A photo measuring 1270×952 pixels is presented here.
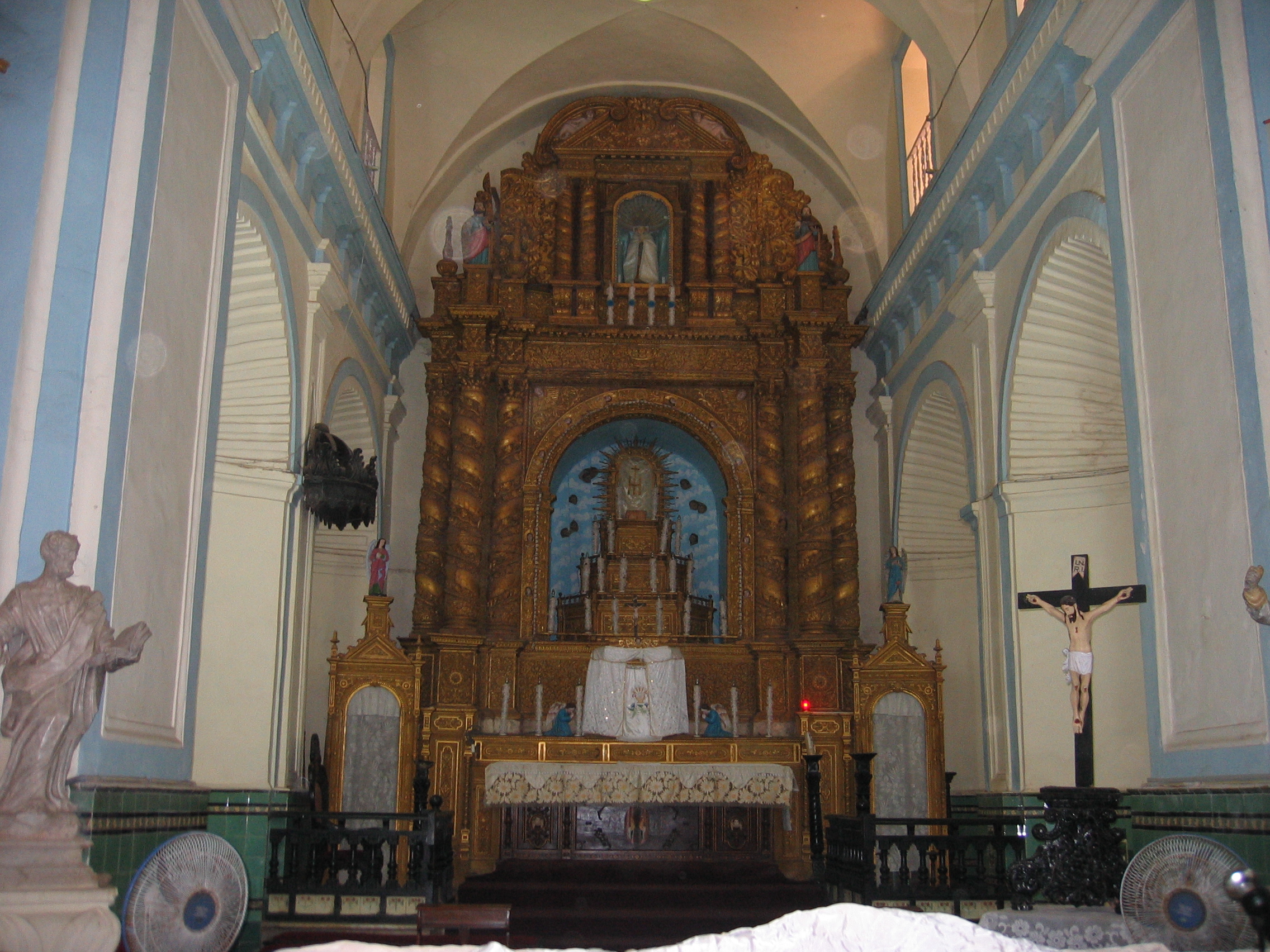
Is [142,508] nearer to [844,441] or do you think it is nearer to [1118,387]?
[1118,387]

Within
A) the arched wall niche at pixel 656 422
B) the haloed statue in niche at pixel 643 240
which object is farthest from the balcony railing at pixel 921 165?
the arched wall niche at pixel 656 422

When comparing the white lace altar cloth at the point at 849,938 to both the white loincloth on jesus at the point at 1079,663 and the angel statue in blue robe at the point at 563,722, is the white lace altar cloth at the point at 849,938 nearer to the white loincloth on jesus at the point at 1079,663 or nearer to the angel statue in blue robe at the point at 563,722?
the white loincloth on jesus at the point at 1079,663

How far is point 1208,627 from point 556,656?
7.75m

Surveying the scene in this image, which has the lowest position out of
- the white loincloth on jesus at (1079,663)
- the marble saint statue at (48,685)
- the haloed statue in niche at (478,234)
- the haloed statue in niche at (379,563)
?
the marble saint statue at (48,685)

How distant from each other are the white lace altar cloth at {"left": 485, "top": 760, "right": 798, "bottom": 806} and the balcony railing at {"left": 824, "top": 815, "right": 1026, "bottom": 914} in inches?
63.1

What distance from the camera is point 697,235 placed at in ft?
47.0

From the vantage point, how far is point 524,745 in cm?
1083

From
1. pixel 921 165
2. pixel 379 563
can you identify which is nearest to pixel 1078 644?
pixel 921 165

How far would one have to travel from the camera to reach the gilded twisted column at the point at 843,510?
1313 cm

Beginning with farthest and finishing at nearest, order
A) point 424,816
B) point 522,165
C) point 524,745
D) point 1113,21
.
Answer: point 522,165 → point 524,745 → point 424,816 → point 1113,21

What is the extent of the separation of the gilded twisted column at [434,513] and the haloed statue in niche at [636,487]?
199 centimetres

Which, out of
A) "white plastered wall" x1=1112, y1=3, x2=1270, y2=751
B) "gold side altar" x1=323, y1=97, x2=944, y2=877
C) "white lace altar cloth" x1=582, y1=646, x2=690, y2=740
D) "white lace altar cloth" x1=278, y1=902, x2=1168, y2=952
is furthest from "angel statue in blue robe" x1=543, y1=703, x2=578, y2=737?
"white lace altar cloth" x1=278, y1=902, x2=1168, y2=952

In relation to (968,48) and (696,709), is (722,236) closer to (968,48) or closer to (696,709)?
(968,48)

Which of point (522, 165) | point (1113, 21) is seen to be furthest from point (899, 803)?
point (522, 165)
